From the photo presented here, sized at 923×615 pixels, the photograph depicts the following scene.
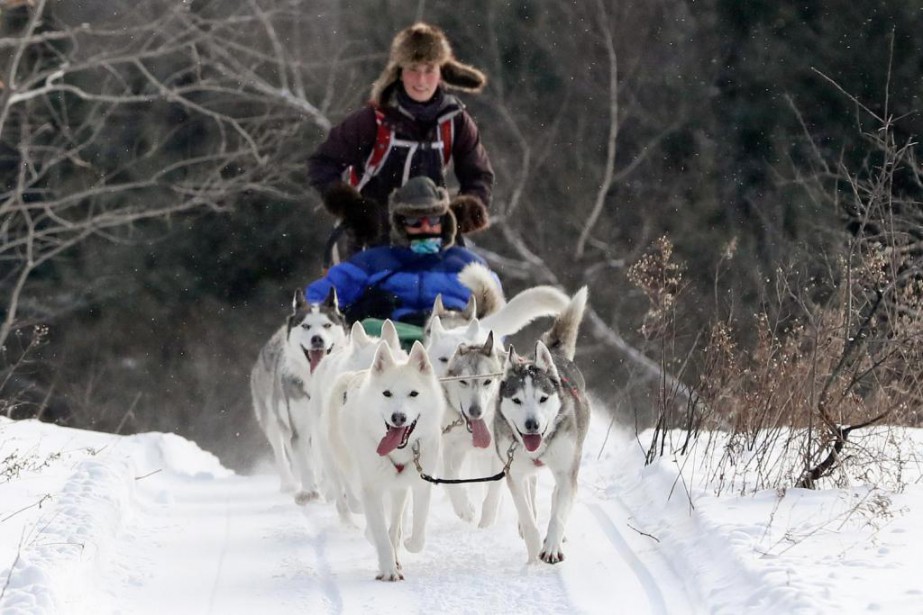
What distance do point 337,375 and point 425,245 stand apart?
44.5 inches

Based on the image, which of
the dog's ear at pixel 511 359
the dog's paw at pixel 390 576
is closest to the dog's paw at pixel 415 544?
the dog's paw at pixel 390 576

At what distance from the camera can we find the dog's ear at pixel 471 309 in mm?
6215

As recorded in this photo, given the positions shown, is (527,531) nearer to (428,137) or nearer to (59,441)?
(428,137)

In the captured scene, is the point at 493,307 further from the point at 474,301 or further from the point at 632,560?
the point at 632,560

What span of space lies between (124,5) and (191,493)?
9447 mm

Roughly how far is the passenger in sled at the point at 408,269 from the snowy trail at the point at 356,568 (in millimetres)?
1055

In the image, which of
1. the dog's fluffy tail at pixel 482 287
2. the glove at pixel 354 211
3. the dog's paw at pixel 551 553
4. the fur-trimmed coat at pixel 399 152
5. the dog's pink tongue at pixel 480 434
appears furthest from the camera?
the fur-trimmed coat at pixel 399 152

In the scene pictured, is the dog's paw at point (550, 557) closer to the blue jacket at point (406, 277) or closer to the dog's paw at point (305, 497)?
the dog's paw at point (305, 497)

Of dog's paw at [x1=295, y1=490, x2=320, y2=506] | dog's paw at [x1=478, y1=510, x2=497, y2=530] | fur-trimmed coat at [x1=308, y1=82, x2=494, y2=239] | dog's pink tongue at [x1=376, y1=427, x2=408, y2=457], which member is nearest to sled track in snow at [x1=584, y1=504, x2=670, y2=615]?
dog's paw at [x1=478, y1=510, x2=497, y2=530]

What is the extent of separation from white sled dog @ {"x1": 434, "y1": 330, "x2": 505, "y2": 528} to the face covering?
85 cm

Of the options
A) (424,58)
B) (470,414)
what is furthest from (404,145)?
(470,414)

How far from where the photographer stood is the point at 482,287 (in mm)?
6254

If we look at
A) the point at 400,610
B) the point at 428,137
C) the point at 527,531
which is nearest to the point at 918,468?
the point at 527,531

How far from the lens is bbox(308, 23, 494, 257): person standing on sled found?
22.6 ft
